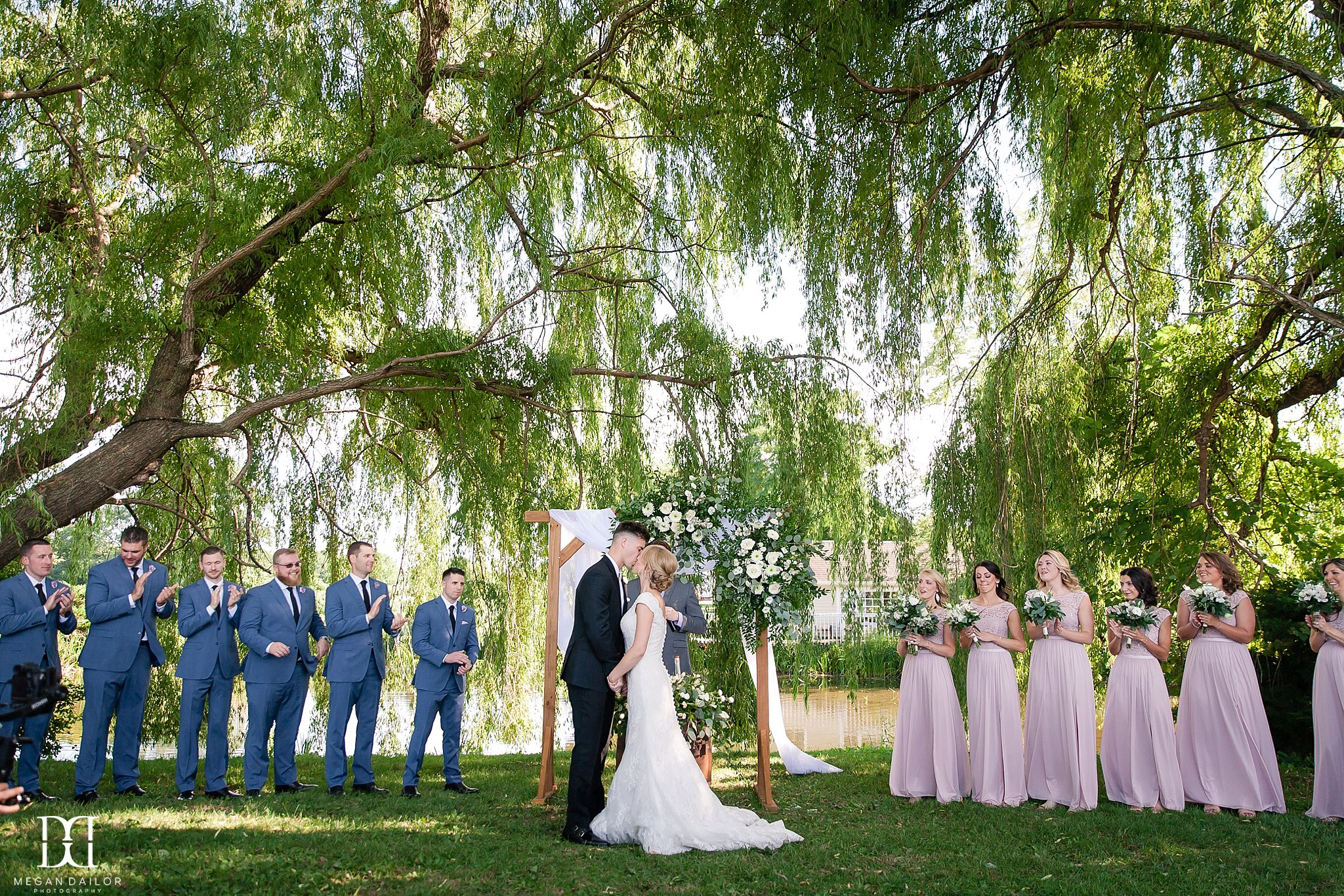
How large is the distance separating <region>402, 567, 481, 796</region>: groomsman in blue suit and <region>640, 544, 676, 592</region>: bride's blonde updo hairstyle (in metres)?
2.22

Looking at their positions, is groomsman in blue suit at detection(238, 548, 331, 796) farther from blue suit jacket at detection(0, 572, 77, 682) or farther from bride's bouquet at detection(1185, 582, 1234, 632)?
bride's bouquet at detection(1185, 582, 1234, 632)

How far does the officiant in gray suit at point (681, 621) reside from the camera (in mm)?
7273

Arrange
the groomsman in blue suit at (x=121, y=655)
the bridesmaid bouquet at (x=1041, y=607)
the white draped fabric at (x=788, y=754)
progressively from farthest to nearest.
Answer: the white draped fabric at (x=788, y=754) → the bridesmaid bouquet at (x=1041, y=607) → the groomsman in blue suit at (x=121, y=655)

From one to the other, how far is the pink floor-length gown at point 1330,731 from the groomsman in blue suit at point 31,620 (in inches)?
319

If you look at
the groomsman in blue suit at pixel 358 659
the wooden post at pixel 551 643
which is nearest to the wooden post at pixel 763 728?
the wooden post at pixel 551 643

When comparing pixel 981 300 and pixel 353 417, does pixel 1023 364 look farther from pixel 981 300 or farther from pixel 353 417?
pixel 353 417

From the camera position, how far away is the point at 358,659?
23.4ft

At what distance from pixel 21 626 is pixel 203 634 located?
1.06m

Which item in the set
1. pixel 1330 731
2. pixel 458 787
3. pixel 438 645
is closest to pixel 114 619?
pixel 438 645

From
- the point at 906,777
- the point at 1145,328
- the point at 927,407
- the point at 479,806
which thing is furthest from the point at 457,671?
the point at 1145,328

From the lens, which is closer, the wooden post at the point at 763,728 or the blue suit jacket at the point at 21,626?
the blue suit jacket at the point at 21,626

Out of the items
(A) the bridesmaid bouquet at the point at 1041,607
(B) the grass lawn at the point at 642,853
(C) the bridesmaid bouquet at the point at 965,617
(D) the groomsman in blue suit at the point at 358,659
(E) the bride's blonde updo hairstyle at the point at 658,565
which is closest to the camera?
(B) the grass lawn at the point at 642,853

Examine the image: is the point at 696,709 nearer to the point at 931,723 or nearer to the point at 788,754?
the point at 931,723

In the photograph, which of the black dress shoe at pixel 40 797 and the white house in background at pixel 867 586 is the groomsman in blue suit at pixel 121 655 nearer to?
the black dress shoe at pixel 40 797
